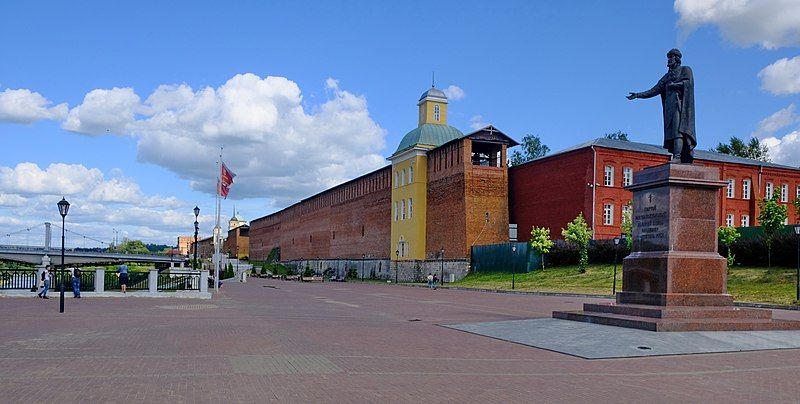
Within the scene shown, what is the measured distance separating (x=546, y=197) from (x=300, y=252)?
6190 centimetres

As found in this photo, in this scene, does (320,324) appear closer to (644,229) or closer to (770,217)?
(644,229)

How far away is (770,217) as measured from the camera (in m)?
40.2

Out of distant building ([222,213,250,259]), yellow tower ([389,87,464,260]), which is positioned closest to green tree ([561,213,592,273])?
yellow tower ([389,87,464,260])

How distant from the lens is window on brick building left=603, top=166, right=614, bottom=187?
55.7m

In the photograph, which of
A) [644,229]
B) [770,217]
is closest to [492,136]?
[770,217]

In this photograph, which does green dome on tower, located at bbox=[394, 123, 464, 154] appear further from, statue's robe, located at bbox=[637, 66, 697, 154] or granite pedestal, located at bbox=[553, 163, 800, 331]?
granite pedestal, located at bbox=[553, 163, 800, 331]

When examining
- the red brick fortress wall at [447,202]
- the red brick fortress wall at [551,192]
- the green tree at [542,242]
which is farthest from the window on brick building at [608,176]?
the red brick fortress wall at [447,202]

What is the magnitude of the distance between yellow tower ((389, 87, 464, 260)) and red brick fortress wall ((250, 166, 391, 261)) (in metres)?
3.40

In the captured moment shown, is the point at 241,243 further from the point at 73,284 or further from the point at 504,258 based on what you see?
the point at 73,284

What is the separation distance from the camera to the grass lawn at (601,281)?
32.2 metres

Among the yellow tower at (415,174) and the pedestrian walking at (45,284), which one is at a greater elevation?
the yellow tower at (415,174)

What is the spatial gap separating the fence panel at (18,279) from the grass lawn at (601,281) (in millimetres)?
26573

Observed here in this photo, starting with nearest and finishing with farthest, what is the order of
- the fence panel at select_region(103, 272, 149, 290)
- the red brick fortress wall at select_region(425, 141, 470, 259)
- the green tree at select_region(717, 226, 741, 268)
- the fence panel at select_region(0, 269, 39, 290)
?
1. the fence panel at select_region(0, 269, 39, 290)
2. the fence panel at select_region(103, 272, 149, 290)
3. the green tree at select_region(717, 226, 741, 268)
4. the red brick fortress wall at select_region(425, 141, 470, 259)

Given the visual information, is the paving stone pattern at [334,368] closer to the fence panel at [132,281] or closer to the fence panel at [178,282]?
the fence panel at [132,281]
